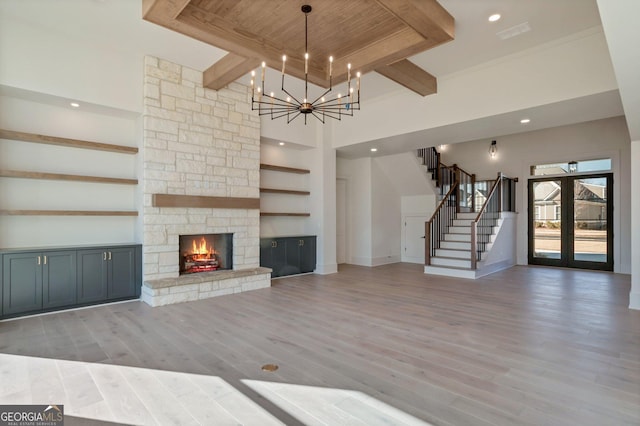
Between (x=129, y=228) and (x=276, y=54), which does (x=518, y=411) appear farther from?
(x=129, y=228)

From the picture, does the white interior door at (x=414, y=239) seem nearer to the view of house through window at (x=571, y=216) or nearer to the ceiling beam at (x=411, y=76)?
the view of house through window at (x=571, y=216)

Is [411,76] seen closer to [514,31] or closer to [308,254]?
[514,31]

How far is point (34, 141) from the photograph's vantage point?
15.4ft

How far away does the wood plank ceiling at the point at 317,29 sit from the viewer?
3.71 metres

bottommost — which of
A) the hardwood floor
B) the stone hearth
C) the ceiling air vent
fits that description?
the hardwood floor

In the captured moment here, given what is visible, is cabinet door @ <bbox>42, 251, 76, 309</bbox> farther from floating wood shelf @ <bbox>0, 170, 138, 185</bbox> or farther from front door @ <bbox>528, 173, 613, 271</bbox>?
front door @ <bbox>528, 173, 613, 271</bbox>

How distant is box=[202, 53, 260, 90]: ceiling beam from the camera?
16.4 ft

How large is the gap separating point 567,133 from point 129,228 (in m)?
10.4

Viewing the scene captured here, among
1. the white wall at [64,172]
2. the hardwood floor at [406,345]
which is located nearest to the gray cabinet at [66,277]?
the hardwood floor at [406,345]

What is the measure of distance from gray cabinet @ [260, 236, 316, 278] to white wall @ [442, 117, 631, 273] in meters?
5.84

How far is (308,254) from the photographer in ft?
25.8

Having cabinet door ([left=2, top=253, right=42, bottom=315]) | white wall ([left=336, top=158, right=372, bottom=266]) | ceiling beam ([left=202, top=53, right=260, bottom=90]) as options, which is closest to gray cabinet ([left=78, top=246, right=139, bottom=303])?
cabinet door ([left=2, top=253, right=42, bottom=315])

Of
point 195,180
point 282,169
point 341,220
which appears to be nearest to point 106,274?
point 195,180

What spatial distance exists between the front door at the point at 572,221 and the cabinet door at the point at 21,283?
10773 millimetres
